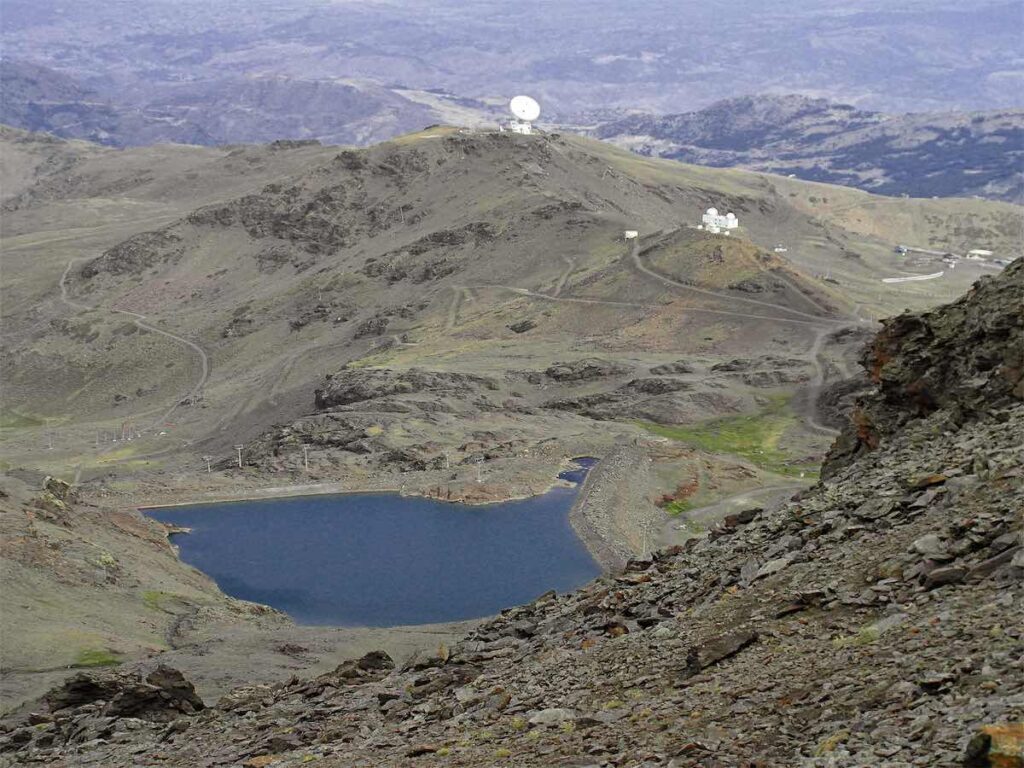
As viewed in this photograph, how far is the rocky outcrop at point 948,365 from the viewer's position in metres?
47.3

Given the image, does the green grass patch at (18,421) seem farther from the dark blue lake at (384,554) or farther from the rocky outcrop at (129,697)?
the rocky outcrop at (129,697)

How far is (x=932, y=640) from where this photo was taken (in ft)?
98.6

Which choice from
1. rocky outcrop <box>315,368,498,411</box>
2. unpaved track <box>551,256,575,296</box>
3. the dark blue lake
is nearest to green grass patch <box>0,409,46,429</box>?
rocky outcrop <box>315,368,498,411</box>

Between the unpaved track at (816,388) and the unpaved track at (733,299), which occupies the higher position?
the unpaved track at (733,299)

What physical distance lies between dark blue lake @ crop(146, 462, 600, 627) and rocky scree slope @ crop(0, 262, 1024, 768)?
38.3 m

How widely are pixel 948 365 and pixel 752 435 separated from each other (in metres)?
88.9

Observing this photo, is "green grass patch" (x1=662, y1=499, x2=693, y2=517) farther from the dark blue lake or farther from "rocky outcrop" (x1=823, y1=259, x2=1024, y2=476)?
"rocky outcrop" (x1=823, y1=259, x2=1024, y2=476)

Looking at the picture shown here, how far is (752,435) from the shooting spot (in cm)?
13925

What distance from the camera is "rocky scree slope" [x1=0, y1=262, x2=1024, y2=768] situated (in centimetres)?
2814

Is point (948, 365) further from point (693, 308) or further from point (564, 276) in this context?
point (564, 276)

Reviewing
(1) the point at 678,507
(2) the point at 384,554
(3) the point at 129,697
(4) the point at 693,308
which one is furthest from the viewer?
(4) the point at 693,308

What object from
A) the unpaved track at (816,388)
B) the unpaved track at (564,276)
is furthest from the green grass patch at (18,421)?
the unpaved track at (816,388)

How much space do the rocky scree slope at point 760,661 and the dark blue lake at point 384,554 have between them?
38323mm

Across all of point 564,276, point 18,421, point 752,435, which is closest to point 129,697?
point 752,435
